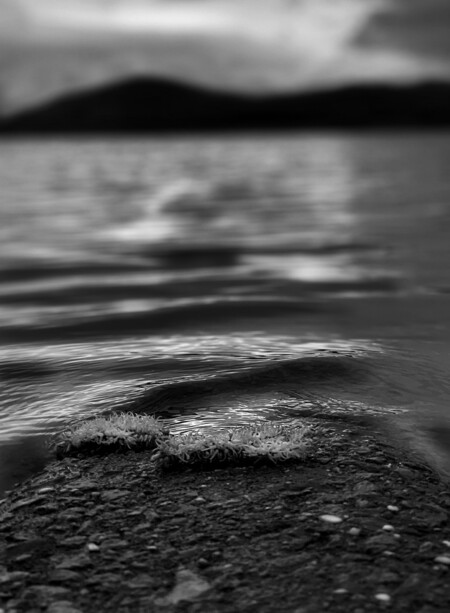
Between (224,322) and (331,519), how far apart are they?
37.3ft

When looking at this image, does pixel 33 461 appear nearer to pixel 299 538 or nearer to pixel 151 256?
pixel 299 538

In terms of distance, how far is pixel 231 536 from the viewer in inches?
337

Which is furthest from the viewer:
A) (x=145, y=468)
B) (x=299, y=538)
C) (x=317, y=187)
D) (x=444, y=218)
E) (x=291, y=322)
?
(x=317, y=187)

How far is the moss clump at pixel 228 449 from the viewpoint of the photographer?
1023cm

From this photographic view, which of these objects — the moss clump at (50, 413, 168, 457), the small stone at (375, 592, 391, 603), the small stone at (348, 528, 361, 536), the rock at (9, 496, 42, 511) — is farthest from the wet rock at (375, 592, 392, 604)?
the moss clump at (50, 413, 168, 457)

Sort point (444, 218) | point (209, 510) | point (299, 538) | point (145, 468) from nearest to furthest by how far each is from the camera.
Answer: point (299, 538), point (209, 510), point (145, 468), point (444, 218)

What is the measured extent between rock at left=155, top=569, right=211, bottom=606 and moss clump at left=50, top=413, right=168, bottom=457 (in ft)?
10.6

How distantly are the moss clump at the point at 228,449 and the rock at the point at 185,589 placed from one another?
2373 millimetres

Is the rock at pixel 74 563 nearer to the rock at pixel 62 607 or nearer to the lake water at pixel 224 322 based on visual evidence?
the rock at pixel 62 607

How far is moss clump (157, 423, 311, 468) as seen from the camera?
1023 cm

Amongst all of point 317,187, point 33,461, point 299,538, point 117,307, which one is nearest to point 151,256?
point 117,307

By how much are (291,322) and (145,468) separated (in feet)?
32.9

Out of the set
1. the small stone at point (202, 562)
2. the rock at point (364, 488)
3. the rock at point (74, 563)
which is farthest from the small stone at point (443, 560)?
the rock at point (74, 563)

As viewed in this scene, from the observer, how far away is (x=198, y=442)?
10.4 m
